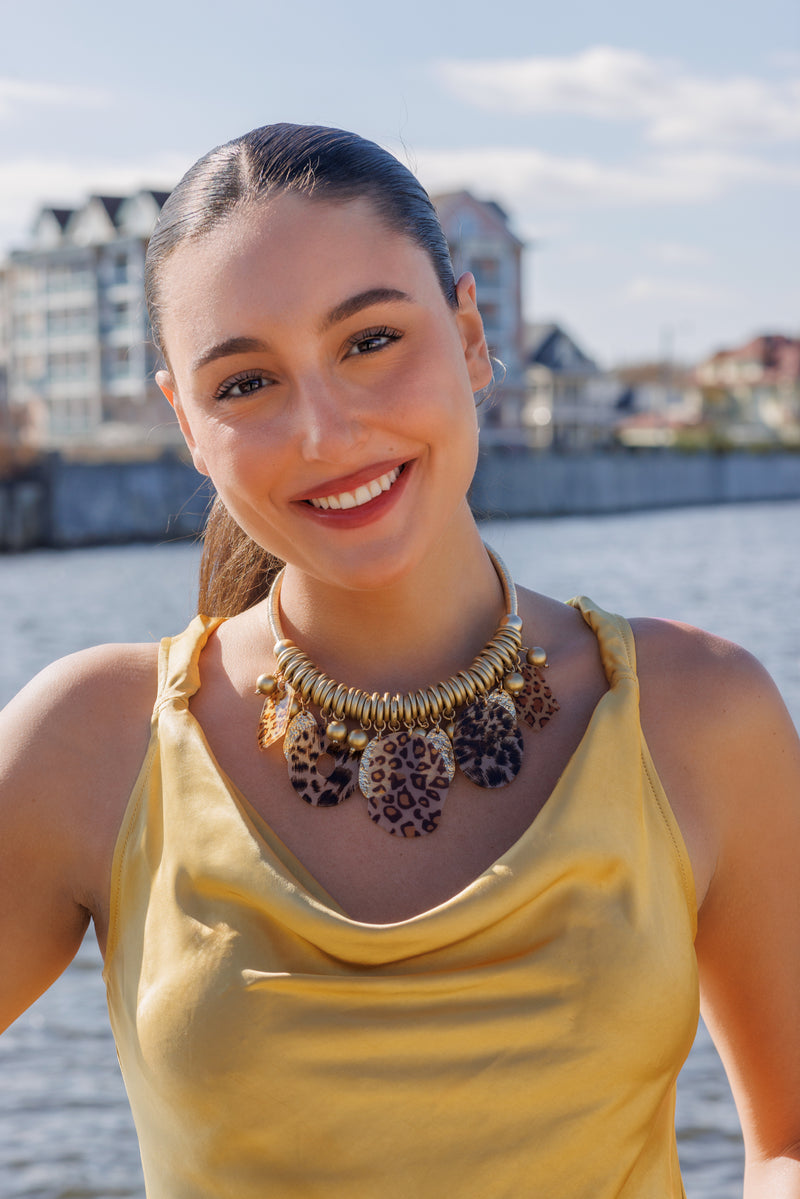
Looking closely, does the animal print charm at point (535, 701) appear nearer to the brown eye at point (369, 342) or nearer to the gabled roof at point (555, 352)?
the brown eye at point (369, 342)

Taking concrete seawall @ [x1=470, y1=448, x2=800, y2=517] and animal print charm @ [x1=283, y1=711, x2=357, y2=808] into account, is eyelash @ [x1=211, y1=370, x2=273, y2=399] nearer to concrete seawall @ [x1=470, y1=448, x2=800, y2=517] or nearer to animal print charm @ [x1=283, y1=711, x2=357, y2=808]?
animal print charm @ [x1=283, y1=711, x2=357, y2=808]

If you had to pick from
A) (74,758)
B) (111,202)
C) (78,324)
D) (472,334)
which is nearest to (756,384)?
(78,324)

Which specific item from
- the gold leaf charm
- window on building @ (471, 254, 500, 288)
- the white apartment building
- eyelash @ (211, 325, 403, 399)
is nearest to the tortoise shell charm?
the gold leaf charm

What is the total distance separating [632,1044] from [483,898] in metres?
0.24

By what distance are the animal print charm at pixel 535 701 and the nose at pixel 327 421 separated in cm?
43

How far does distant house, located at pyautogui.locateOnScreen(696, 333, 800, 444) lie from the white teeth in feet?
307

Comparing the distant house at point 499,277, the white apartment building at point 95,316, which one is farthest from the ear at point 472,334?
the white apartment building at point 95,316

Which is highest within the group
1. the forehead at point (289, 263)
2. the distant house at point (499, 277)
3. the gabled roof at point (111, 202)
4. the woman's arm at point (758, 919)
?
the forehead at point (289, 263)

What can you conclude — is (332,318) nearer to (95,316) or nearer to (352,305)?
(352,305)

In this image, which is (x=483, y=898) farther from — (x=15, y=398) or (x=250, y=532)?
(x=15, y=398)

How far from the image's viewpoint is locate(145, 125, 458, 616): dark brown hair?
181cm

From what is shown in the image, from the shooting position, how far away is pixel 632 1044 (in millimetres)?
1704

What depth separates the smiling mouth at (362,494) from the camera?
1774 mm

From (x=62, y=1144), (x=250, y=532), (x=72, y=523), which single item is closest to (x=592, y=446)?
(x=72, y=523)
